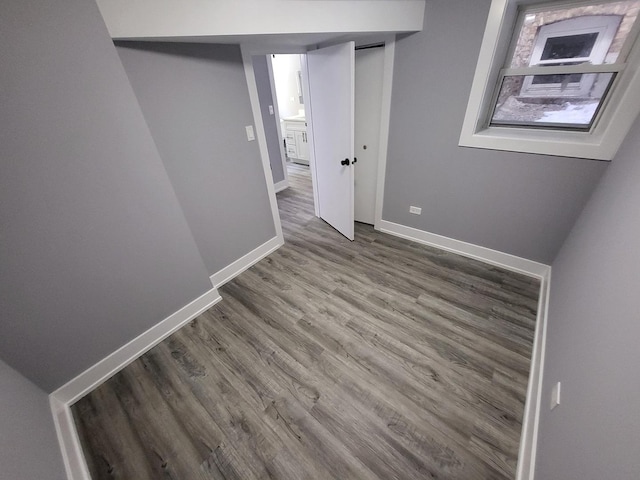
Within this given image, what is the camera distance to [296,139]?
5.37 meters

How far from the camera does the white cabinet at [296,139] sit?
5134mm

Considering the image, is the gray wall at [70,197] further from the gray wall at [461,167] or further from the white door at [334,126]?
the gray wall at [461,167]

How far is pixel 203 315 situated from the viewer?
2.12 meters

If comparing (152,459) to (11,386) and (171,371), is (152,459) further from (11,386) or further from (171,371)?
(11,386)

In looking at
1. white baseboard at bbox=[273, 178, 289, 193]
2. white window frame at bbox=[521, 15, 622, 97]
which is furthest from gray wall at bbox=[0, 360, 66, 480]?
white window frame at bbox=[521, 15, 622, 97]

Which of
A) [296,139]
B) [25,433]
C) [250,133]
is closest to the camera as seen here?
[25,433]

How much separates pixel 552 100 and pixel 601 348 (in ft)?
6.50

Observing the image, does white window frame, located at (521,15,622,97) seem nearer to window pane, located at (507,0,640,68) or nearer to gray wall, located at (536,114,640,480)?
window pane, located at (507,0,640,68)

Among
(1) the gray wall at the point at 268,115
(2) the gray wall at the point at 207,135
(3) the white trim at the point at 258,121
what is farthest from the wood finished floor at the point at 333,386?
(1) the gray wall at the point at 268,115

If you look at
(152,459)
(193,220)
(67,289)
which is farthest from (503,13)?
(152,459)

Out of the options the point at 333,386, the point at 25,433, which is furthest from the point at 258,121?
the point at 25,433

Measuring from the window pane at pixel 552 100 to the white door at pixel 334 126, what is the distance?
4.26ft

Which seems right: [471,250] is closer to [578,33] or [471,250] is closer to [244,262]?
[578,33]

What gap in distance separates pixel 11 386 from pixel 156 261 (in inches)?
34.2
